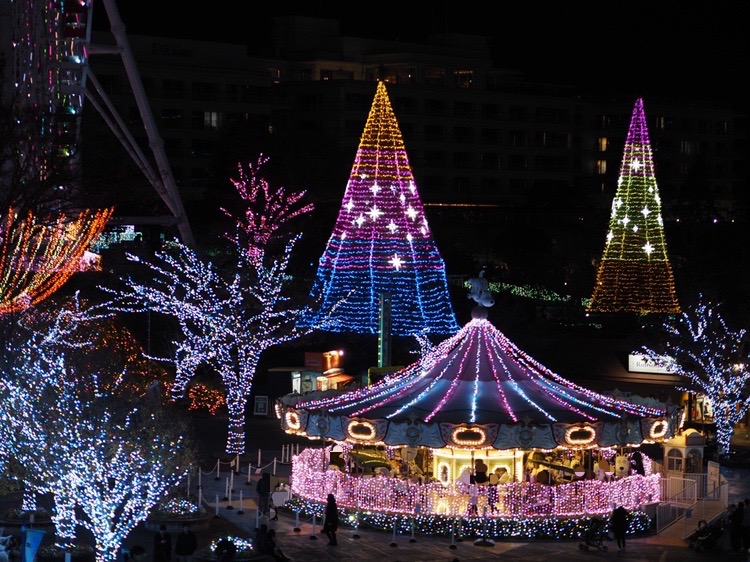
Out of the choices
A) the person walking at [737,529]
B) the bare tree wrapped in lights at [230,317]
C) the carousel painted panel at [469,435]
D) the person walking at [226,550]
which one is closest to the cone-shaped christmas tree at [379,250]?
the bare tree wrapped in lights at [230,317]

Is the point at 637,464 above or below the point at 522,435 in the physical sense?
below

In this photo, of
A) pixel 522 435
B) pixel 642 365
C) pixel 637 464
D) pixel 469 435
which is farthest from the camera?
pixel 642 365

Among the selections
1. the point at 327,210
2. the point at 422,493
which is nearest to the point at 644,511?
the point at 422,493

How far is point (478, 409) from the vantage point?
33.5 meters

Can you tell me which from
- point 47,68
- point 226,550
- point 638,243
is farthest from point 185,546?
point 638,243

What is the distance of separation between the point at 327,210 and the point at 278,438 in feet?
92.5

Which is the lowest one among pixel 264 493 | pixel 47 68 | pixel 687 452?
pixel 264 493

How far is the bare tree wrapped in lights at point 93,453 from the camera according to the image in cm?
2758

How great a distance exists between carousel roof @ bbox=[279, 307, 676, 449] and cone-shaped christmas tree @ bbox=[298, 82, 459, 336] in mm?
18198

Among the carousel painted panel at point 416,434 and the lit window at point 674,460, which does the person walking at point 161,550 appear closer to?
the carousel painted panel at point 416,434

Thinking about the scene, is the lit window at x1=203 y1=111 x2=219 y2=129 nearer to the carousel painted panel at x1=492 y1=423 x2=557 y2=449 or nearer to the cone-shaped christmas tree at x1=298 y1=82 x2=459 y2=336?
the cone-shaped christmas tree at x1=298 y1=82 x2=459 y2=336

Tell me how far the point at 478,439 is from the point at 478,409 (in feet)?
3.50

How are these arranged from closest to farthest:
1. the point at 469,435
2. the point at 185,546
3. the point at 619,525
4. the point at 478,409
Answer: the point at 185,546, the point at 619,525, the point at 469,435, the point at 478,409

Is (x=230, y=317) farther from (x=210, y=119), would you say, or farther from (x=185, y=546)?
(x=210, y=119)
